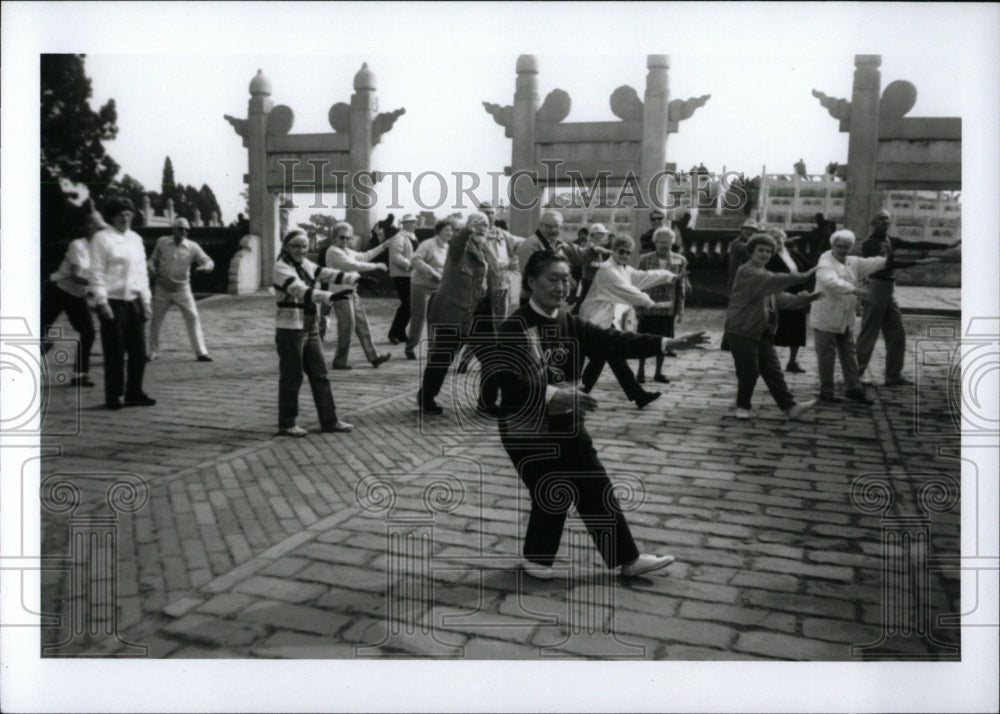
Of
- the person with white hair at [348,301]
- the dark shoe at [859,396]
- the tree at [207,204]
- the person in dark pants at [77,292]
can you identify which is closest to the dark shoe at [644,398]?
the dark shoe at [859,396]

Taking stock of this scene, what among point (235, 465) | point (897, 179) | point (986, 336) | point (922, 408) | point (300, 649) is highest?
point (897, 179)

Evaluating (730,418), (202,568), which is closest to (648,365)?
(730,418)

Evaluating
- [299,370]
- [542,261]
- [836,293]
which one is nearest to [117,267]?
[299,370]

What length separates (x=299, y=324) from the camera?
5754 mm

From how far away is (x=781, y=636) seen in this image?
3.24 m

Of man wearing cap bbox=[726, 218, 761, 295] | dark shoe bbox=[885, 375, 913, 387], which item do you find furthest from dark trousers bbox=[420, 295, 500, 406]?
dark shoe bbox=[885, 375, 913, 387]

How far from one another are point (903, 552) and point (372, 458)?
334cm

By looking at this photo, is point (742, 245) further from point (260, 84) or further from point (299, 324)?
point (260, 84)

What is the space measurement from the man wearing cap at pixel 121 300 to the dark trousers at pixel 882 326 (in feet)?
21.3

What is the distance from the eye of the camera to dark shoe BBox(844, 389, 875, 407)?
7.25 metres

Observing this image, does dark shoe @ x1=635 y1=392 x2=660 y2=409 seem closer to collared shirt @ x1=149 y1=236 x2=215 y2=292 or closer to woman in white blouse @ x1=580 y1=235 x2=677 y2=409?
woman in white blouse @ x1=580 y1=235 x2=677 y2=409

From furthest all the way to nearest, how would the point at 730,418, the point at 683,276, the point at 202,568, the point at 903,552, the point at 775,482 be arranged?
1. the point at 683,276
2. the point at 730,418
3. the point at 775,482
4. the point at 903,552
5. the point at 202,568

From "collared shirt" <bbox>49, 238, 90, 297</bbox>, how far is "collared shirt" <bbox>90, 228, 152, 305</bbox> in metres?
0.07

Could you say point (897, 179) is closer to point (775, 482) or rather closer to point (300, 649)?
point (775, 482)
